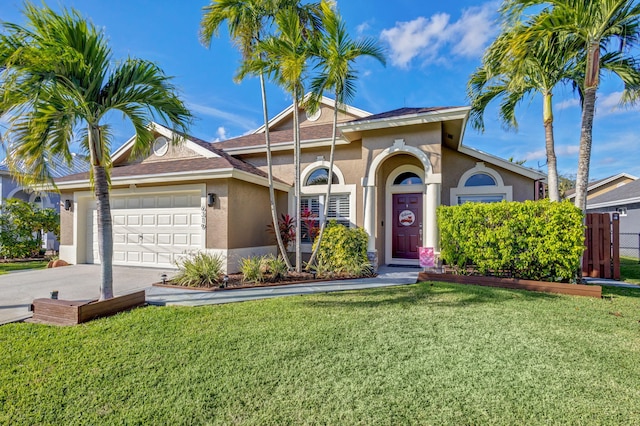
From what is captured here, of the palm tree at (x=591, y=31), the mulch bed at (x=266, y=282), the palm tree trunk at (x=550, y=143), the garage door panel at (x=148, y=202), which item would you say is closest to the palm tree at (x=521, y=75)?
the palm tree trunk at (x=550, y=143)

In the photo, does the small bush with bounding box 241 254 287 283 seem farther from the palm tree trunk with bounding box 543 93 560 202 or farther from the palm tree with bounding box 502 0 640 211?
the palm tree trunk with bounding box 543 93 560 202

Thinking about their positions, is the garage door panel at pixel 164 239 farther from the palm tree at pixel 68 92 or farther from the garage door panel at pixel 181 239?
the palm tree at pixel 68 92

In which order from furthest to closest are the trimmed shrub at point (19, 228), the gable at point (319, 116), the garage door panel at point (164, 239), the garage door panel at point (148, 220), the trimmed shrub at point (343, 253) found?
the trimmed shrub at point (19, 228) < the gable at point (319, 116) < the garage door panel at point (148, 220) < the garage door panel at point (164, 239) < the trimmed shrub at point (343, 253)

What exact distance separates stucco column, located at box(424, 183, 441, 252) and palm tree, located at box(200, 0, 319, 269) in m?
4.60

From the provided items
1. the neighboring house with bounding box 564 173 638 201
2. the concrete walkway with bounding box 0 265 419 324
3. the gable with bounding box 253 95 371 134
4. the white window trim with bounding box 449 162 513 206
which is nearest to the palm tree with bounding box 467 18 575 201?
the white window trim with bounding box 449 162 513 206

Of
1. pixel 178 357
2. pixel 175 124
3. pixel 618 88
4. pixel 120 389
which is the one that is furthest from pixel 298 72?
pixel 618 88

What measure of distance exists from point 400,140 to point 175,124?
6.76 metres

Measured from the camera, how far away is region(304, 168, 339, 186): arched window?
36.6 ft

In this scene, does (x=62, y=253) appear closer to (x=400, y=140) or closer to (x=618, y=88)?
(x=400, y=140)

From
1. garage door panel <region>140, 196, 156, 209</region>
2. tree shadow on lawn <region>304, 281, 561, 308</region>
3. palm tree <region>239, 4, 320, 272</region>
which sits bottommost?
tree shadow on lawn <region>304, 281, 561, 308</region>

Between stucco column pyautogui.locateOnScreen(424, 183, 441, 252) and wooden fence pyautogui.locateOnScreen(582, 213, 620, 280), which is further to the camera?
stucco column pyautogui.locateOnScreen(424, 183, 441, 252)

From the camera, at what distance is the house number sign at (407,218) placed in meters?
11.1

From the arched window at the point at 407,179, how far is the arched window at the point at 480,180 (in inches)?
71.6

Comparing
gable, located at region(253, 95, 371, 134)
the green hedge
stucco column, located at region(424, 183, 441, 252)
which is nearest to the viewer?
the green hedge
